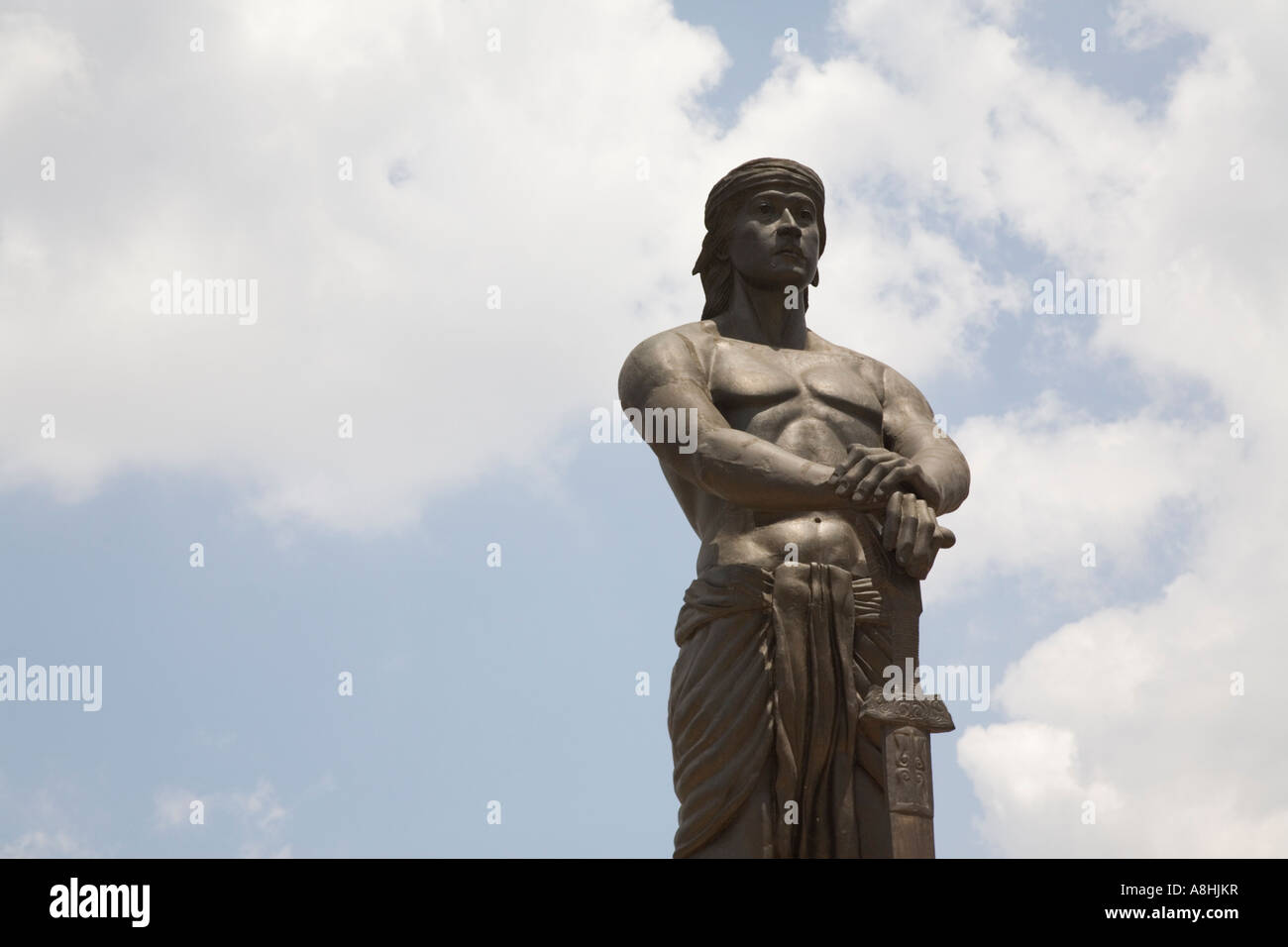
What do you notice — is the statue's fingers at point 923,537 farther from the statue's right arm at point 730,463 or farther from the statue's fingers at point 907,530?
the statue's right arm at point 730,463

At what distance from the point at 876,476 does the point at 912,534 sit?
39 centimetres

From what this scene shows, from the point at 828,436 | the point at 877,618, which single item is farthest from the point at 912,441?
the point at 877,618

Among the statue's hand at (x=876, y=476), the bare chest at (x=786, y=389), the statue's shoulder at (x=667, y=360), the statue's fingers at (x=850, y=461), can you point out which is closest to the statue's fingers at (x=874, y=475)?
the statue's hand at (x=876, y=476)

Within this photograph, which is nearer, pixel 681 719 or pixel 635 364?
pixel 681 719

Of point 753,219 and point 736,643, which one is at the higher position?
point 753,219

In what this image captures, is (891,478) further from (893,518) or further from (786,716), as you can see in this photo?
(786,716)

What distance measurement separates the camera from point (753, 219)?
1267 centimetres

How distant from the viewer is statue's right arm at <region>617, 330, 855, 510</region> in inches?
447

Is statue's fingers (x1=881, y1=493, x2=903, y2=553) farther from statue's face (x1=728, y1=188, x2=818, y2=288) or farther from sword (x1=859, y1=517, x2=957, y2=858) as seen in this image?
statue's face (x1=728, y1=188, x2=818, y2=288)

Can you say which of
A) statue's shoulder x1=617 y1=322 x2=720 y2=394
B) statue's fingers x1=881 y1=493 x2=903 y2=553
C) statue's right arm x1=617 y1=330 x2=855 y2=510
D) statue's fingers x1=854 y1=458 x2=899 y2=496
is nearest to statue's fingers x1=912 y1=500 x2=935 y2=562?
statue's fingers x1=881 y1=493 x2=903 y2=553
